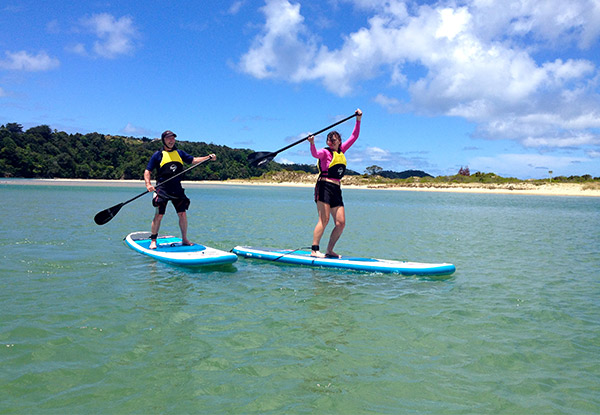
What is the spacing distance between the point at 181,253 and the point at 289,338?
430 centimetres

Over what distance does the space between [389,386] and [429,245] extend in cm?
882

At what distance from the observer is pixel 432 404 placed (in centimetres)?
320

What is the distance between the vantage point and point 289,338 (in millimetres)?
4461

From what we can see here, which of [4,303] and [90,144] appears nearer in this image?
[4,303]

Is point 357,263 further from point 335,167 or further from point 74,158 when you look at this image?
point 74,158

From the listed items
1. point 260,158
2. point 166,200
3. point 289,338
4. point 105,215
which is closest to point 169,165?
point 166,200

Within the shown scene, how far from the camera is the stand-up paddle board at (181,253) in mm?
7571

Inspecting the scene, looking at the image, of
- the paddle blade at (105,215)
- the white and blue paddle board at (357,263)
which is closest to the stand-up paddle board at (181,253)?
the paddle blade at (105,215)

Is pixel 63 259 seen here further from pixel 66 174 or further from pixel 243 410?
pixel 66 174

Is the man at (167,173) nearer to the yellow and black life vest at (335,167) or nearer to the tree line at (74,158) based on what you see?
the yellow and black life vest at (335,167)

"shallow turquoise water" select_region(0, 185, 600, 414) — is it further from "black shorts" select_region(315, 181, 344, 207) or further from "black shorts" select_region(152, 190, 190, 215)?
"black shorts" select_region(315, 181, 344, 207)

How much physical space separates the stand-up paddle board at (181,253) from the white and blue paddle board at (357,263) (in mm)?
1018

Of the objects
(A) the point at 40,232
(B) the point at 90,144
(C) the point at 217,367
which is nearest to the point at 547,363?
(C) the point at 217,367

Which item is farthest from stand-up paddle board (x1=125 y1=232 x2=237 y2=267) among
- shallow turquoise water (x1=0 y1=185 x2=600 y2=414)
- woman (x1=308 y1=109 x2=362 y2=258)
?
woman (x1=308 y1=109 x2=362 y2=258)
